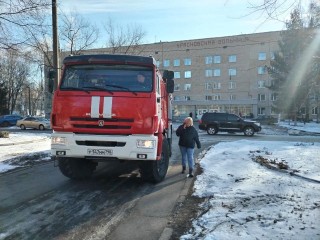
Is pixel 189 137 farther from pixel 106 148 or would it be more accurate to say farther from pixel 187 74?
pixel 187 74

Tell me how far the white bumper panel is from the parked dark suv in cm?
2386

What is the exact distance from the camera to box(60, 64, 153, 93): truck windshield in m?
8.59

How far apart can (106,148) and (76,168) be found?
1.92 metres

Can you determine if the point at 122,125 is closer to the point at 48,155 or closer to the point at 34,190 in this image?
the point at 34,190

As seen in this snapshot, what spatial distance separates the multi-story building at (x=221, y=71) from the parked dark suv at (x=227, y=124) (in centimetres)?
4187

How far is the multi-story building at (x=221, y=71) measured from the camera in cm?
7431

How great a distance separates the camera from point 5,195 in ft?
26.9

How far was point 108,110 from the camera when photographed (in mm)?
8305

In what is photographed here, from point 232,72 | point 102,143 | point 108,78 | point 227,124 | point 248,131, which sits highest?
point 232,72

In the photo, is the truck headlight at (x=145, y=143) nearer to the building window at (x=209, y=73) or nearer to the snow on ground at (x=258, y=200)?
the snow on ground at (x=258, y=200)

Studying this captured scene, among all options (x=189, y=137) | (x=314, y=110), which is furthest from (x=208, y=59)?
(x=189, y=137)

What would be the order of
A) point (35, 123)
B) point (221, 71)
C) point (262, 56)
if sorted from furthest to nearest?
1. point (221, 71)
2. point (262, 56)
3. point (35, 123)

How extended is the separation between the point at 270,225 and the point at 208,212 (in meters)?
1.18

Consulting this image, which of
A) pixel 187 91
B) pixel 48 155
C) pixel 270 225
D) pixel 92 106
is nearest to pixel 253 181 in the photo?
pixel 270 225
